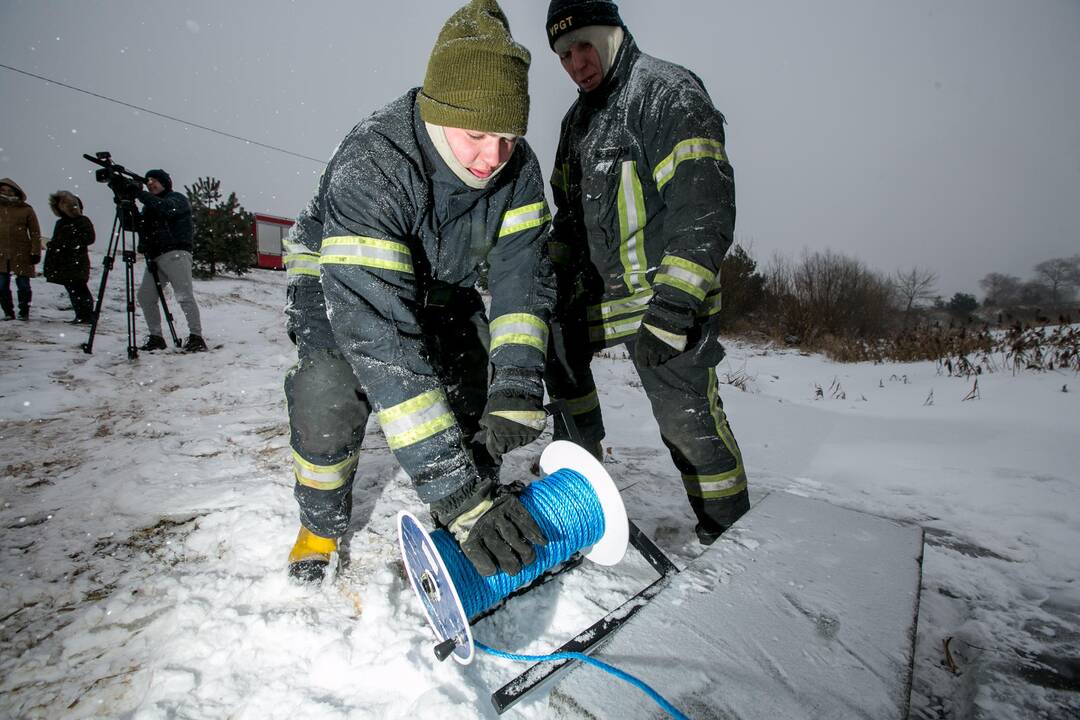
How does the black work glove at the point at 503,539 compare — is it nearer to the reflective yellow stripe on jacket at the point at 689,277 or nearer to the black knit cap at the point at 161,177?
the reflective yellow stripe on jacket at the point at 689,277

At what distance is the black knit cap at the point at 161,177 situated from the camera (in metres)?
5.93

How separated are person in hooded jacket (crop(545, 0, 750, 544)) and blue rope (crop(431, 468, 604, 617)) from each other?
608 mm

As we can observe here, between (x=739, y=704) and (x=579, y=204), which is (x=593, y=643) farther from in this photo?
(x=579, y=204)

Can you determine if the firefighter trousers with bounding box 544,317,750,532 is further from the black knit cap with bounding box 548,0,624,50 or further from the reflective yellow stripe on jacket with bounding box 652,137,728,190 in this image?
the black knit cap with bounding box 548,0,624,50

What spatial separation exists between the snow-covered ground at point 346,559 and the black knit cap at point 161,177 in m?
2.79

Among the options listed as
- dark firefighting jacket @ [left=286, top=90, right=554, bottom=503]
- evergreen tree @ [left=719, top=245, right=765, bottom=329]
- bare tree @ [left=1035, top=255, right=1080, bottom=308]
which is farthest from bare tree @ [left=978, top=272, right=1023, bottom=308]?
dark firefighting jacket @ [left=286, top=90, right=554, bottom=503]

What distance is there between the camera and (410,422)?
58.7 inches

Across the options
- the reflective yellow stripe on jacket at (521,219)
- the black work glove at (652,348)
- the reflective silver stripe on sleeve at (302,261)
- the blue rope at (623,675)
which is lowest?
the blue rope at (623,675)

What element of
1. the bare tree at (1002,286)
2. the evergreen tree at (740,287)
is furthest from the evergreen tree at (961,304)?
the evergreen tree at (740,287)

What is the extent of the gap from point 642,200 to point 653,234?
17cm

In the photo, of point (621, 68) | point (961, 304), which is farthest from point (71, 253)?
point (961, 304)

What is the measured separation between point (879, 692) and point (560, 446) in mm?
1135

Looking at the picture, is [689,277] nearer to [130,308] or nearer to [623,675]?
[623,675]

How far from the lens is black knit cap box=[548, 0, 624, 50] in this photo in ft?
7.30
